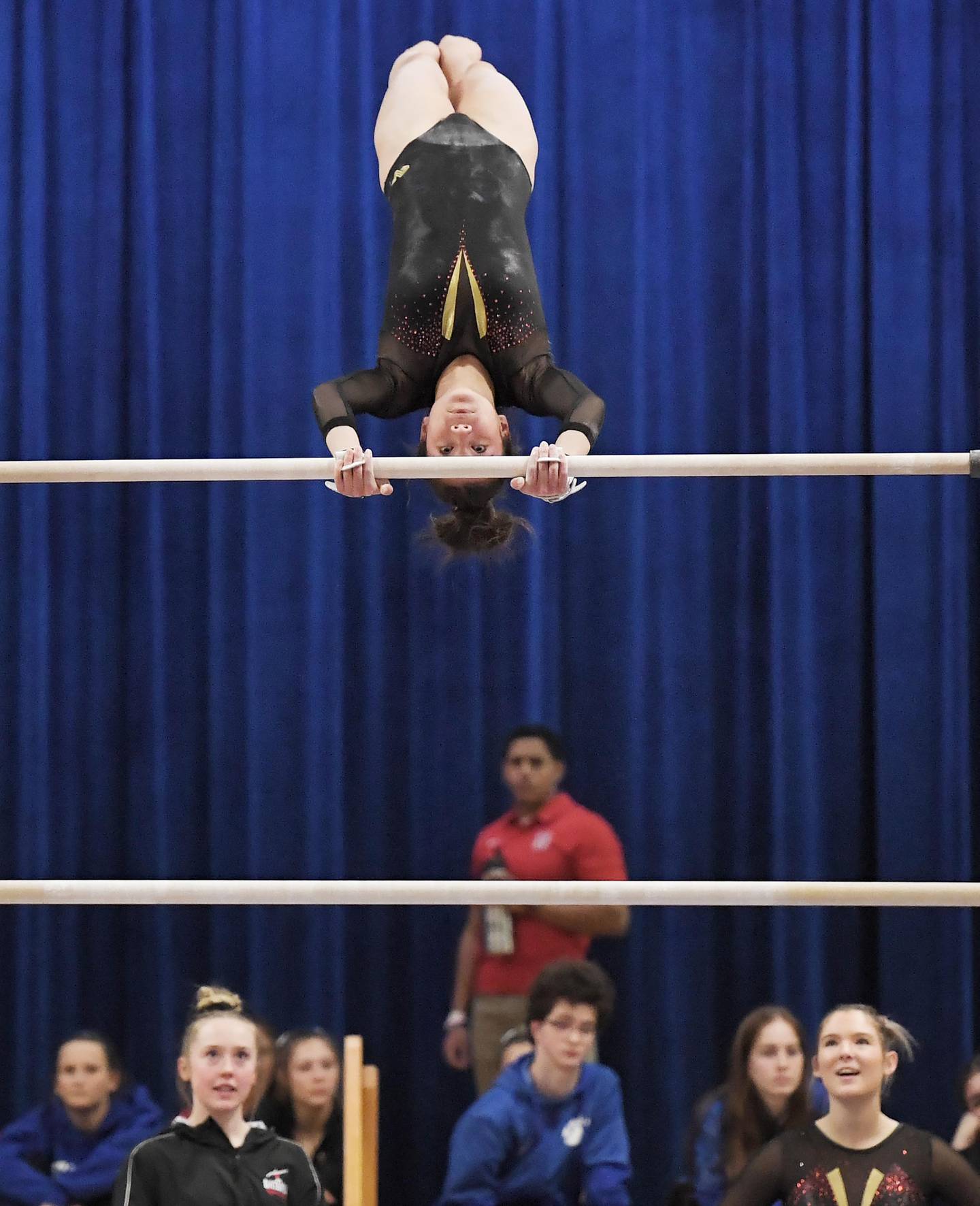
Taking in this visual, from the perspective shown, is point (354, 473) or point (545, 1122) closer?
point (354, 473)

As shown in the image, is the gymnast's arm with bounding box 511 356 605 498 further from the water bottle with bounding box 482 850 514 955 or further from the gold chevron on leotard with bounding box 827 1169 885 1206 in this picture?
the water bottle with bounding box 482 850 514 955

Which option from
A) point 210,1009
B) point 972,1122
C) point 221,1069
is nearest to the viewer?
point 221,1069

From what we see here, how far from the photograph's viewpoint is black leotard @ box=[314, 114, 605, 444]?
3107 millimetres

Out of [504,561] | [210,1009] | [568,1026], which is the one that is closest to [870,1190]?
[568,1026]

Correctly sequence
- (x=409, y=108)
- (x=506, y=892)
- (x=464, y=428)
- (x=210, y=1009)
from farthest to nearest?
(x=409, y=108), (x=210, y=1009), (x=464, y=428), (x=506, y=892)

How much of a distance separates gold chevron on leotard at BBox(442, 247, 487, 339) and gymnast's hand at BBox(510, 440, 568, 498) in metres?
0.65

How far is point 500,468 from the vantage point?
2500mm

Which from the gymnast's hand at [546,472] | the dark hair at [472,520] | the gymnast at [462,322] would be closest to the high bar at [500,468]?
the gymnast's hand at [546,472]

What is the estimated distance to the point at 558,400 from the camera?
2977 millimetres

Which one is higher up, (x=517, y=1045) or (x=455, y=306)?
(x=455, y=306)

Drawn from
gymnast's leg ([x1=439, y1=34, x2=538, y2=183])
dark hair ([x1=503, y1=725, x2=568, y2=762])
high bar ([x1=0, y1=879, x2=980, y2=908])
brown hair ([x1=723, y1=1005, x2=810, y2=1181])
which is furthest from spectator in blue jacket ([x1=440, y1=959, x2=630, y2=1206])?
gymnast's leg ([x1=439, y1=34, x2=538, y2=183])

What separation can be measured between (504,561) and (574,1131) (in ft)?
5.38

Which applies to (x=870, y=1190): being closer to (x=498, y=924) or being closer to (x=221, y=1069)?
(x=221, y=1069)

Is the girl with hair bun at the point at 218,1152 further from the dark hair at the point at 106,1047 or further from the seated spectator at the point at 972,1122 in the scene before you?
the seated spectator at the point at 972,1122
